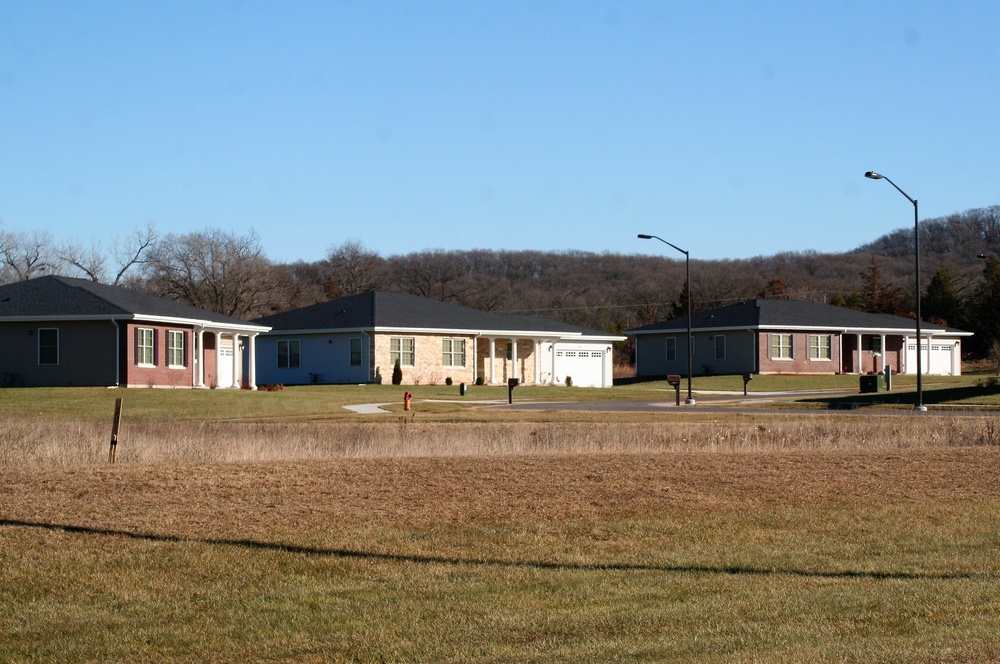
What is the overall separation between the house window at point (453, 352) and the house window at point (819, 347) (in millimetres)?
20476

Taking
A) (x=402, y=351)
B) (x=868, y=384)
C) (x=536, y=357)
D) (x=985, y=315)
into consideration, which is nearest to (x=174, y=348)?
(x=402, y=351)

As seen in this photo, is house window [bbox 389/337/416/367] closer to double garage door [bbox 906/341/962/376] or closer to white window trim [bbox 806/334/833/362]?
white window trim [bbox 806/334/833/362]

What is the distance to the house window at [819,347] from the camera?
63.3 meters

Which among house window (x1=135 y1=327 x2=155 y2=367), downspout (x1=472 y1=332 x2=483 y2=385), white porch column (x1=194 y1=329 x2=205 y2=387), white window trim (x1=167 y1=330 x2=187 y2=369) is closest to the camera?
house window (x1=135 y1=327 x2=155 y2=367)

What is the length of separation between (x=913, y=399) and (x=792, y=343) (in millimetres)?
23762

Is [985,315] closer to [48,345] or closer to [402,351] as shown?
[402,351]

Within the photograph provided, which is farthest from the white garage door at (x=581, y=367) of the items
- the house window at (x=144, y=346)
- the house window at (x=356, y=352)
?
the house window at (x=144, y=346)

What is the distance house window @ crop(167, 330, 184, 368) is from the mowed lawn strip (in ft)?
95.0

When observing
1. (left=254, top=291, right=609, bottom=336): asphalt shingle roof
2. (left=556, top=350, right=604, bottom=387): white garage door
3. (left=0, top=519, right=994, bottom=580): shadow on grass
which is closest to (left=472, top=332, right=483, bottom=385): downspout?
(left=254, top=291, right=609, bottom=336): asphalt shingle roof

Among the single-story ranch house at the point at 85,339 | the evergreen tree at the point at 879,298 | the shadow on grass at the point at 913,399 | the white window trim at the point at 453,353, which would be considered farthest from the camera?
the evergreen tree at the point at 879,298

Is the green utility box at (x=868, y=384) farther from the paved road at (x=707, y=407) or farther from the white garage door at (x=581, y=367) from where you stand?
the white garage door at (x=581, y=367)

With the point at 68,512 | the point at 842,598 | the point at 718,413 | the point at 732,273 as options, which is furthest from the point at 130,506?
the point at 732,273

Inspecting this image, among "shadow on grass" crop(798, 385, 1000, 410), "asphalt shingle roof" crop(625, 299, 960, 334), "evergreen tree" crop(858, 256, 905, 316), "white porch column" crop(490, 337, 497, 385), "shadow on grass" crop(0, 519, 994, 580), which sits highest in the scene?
"evergreen tree" crop(858, 256, 905, 316)

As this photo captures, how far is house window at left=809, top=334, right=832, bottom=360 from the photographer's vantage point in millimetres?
63281
